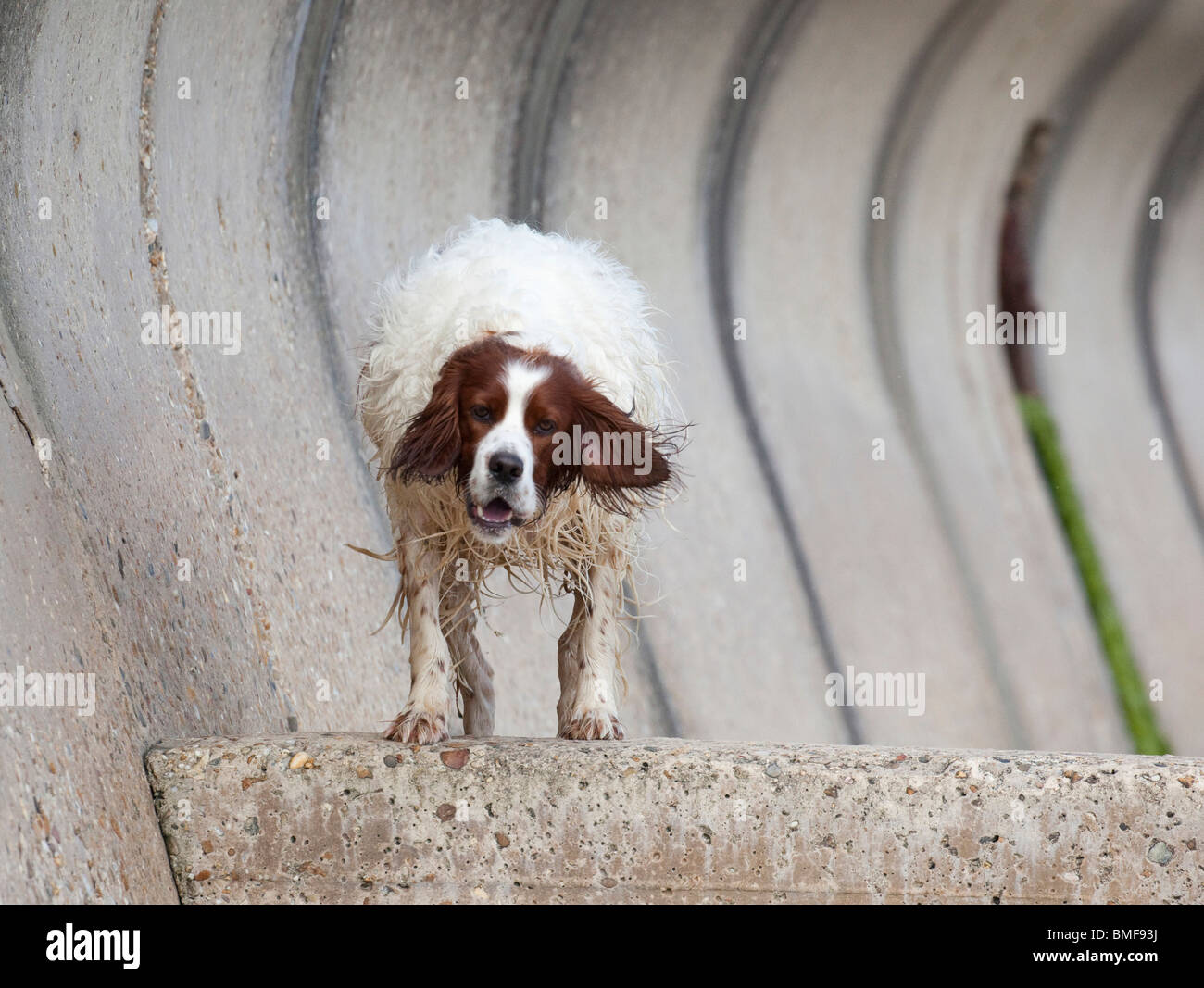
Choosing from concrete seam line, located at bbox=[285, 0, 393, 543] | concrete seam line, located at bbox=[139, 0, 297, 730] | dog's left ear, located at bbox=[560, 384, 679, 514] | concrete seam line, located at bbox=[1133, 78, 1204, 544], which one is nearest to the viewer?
dog's left ear, located at bbox=[560, 384, 679, 514]

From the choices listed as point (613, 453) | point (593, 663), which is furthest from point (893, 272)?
point (613, 453)

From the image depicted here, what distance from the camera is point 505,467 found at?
320cm

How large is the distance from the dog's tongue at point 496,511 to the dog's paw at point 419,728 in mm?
500

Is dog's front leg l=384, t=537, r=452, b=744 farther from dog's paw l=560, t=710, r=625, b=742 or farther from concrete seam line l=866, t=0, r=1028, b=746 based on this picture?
concrete seam line l=866, t=0, r=1028, b=746

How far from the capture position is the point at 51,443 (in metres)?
3.46

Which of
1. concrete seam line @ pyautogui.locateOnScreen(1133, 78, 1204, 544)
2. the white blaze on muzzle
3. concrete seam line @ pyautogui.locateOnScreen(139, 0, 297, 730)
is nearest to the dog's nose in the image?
the white blaze on muzzle

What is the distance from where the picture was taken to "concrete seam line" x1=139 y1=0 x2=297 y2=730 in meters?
4.24

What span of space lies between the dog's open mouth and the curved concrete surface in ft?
2.93

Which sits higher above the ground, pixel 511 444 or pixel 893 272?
pixel 893 272

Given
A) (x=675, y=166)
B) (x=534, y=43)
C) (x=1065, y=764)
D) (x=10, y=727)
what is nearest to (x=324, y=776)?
(x=10, y=727)

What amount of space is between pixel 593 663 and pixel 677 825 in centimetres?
69

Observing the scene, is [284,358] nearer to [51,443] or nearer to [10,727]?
[51,443]

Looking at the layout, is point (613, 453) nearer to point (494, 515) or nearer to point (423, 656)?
point (494, 515)

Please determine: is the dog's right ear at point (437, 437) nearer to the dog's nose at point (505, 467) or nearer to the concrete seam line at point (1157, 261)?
the dog's nose at point (505, 467)
